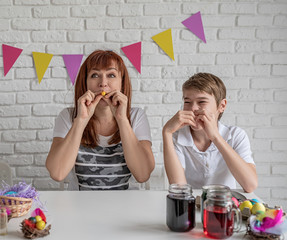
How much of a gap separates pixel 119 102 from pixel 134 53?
643mm

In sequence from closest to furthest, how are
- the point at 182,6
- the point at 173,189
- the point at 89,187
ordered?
the point at 173,189 → the point at 89,187 → the point at 182,6

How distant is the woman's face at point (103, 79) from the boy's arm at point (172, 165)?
1.22 ft

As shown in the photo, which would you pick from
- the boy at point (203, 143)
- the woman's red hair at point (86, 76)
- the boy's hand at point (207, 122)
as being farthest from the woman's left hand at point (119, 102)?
the boy's hand at point (207, 122)

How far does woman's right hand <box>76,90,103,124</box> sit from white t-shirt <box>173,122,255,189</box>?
41 centimetres

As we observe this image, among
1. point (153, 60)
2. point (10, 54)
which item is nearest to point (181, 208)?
point (153, 60)

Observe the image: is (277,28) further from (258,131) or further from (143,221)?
(143,221)

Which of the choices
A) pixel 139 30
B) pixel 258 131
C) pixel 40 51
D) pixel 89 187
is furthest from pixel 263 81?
pixel 40 51

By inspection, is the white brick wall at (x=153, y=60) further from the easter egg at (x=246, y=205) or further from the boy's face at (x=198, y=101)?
the easter egg at (x=246, y=205)

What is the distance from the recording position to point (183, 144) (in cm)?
154

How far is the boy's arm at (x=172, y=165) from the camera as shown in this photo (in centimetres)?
137

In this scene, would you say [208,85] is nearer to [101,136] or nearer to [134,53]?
[101,136]

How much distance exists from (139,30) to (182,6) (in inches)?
12.0

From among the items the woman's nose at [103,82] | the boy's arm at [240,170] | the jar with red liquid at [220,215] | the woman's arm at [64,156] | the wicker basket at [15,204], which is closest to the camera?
the jar with red liquid at [220,215]

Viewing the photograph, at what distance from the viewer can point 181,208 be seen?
2.79 ft
